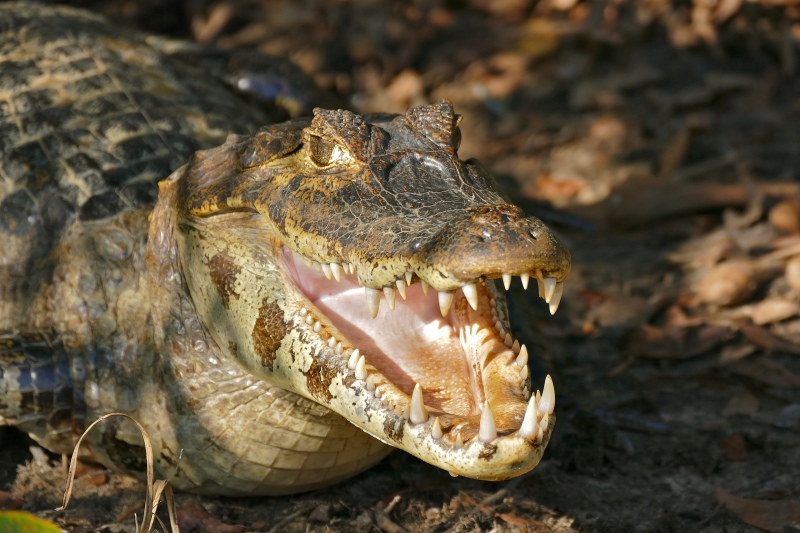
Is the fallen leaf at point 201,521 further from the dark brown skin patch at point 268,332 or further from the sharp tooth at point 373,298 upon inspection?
the sharp tooth at point 373,298

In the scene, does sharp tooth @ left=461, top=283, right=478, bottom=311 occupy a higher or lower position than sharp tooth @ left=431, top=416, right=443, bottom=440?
higher

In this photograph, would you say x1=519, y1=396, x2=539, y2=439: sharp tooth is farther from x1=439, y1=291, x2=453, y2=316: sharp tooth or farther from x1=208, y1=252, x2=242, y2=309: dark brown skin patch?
x1=208, y1=252, x2=242, y2=309: dark brown skin patch

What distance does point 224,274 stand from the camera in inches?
113

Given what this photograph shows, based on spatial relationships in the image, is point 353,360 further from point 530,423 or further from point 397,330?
point 530,423

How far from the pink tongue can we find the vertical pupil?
0.30 meters

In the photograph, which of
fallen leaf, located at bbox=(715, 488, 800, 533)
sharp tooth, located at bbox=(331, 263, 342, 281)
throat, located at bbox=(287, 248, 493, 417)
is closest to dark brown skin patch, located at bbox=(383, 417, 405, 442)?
throat, located at bbox=(287, 248, 493, 417)

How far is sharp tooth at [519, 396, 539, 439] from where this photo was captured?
2205mm

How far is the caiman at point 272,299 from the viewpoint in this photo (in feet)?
7.69

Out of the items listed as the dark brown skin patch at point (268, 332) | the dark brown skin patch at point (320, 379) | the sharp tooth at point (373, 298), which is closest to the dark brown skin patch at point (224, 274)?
the dark brown skin patch at point (268, 332)

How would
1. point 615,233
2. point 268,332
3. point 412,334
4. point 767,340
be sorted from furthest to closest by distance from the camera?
point 615,233
point 767,340
point 412,334
point 268,332

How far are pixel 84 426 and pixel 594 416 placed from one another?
1873 millimetres

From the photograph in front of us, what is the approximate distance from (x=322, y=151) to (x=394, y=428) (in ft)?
2.90

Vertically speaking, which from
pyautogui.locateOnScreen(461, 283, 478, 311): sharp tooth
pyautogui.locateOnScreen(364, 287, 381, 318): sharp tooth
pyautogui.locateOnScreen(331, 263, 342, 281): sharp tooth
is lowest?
pyautogui.locateOnScreen(364, 287, 381, 318): sharp tooth

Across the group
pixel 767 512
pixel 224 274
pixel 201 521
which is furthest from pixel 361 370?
pixel 767 512
